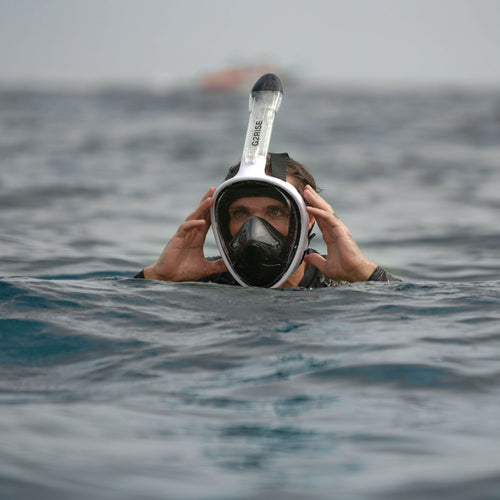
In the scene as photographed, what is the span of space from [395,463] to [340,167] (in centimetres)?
1967

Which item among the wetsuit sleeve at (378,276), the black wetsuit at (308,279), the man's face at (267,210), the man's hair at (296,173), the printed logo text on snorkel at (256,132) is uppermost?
the printed logo text on snorkel at (256,132)

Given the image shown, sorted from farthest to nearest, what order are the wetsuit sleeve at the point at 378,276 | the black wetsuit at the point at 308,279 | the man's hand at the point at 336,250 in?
the black wetsuit at the point at 308,279 → the wetsuit sleeve at the point at 378,276 → the man's hand at the point at 336,250

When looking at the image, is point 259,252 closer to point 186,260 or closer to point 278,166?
point 278,166

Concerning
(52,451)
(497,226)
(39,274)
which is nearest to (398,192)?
(497,226)

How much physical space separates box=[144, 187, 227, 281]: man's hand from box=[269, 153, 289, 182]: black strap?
0.46 meters

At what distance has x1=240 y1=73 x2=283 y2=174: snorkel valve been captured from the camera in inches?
181

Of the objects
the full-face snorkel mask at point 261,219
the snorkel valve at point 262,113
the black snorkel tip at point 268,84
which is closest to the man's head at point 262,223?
the full-face snorkel mask at point 261,219

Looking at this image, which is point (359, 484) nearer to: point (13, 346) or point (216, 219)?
point (13, 346)

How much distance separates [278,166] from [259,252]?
532mm

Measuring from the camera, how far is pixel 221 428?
111 inches

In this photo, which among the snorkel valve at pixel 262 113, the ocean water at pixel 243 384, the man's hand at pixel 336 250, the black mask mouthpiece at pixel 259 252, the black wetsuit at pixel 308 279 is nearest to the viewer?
the ocean water at pixel 243 384

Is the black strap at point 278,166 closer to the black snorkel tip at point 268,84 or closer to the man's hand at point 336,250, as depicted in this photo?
the man's hand at point 336,250

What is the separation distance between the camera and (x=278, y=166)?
453 cm

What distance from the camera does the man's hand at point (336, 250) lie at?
445 cm
